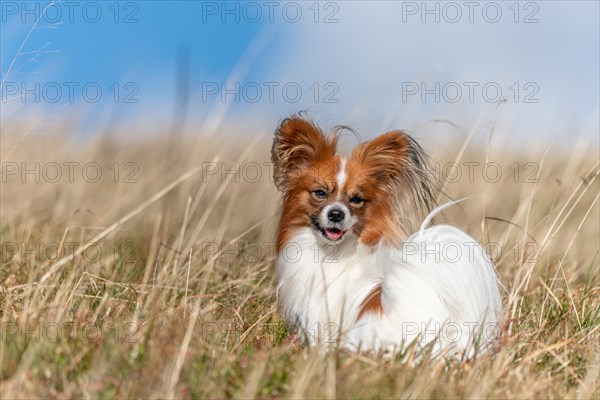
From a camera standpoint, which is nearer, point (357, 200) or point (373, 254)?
point (373, 254)

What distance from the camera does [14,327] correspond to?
442 centimetres

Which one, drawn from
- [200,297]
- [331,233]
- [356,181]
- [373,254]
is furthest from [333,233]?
[200,297]

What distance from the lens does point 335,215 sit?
17.2 feet

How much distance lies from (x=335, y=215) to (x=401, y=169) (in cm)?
57

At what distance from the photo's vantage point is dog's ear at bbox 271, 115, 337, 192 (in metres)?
5.52

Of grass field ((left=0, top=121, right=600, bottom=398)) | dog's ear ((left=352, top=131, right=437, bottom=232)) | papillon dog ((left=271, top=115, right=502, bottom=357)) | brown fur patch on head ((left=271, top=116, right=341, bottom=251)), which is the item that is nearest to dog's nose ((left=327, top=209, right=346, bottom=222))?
papillon dog ((left=271, top=115, right=502, bottom=357))

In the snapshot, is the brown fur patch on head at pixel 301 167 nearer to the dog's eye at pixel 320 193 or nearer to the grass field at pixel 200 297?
the dog's eye at pixel 320 193

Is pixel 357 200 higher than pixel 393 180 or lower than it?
lower

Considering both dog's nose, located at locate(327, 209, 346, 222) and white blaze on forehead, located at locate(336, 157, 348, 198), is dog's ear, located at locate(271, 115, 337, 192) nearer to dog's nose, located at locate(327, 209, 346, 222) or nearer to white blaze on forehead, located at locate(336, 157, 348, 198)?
white blaze on forehead, located at locate(336, 157, 348, 198)

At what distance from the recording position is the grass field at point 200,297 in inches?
151

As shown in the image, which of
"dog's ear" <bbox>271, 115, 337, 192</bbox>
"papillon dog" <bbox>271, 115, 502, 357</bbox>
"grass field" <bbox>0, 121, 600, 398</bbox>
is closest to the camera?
"grass field" <bbox>0, 121, 600, 398</bbox>

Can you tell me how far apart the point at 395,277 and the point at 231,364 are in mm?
1218

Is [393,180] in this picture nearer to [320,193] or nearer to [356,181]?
[356,181]

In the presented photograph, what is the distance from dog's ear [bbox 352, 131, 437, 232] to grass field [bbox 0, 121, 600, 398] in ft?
2.10
